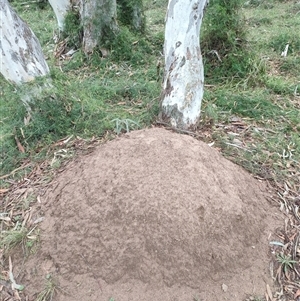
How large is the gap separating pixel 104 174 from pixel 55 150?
76cm

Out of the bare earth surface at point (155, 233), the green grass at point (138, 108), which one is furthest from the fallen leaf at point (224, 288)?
the green grass at point (138, 108)

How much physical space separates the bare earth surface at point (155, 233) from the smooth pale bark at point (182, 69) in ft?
2.40

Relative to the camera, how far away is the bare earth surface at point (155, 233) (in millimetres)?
2092

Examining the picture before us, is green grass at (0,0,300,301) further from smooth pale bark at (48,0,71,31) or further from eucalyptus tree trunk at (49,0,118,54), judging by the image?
smooth pale bark at (48,0,71,31)

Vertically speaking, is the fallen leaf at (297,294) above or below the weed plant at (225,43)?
below

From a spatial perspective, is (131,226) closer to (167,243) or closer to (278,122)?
(167,243)

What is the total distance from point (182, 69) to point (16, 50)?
4.40 feet

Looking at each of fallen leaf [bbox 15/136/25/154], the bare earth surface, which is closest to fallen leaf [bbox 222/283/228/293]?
the bare earth surface

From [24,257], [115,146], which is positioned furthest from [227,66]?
[24,257]

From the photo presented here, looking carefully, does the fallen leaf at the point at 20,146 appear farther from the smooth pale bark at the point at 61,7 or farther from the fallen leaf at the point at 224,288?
the smooth pale bark at the point at 61,7

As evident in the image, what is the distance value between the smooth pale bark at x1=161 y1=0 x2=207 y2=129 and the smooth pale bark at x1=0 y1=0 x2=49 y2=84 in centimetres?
108

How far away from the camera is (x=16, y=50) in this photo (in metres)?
2.94

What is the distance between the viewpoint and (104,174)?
2379 millimetres

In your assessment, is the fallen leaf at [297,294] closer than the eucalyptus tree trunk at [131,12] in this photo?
Yes
